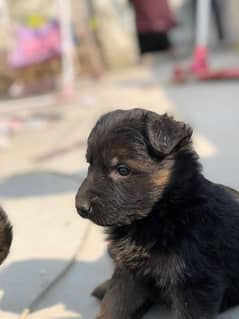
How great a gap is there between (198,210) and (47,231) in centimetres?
141

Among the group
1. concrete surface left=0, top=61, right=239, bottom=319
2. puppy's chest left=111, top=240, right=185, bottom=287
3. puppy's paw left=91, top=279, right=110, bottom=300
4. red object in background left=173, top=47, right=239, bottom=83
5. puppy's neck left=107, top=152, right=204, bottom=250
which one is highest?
puppy's neck left=107, top=152, right=204, bottom=250

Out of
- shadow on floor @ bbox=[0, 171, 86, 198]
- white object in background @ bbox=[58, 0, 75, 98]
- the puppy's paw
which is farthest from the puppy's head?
white object in background @ bbox=[58, 0, 75, 98]

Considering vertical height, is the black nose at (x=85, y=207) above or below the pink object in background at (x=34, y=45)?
above

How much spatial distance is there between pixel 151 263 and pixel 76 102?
4674 millimetres

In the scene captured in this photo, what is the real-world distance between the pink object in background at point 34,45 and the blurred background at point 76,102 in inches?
0.5

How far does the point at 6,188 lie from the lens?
15.2 feet

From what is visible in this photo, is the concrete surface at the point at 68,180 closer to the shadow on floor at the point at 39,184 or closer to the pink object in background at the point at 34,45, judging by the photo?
the shadow on floor at the point at 39,184

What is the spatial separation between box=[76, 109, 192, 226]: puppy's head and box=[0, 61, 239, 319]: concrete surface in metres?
0.65

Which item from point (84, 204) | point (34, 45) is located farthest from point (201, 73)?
point (84, 204)

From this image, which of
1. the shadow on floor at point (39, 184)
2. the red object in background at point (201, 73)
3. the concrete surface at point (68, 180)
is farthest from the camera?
the red object in background at point (201, 73)

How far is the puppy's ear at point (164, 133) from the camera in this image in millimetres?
2539

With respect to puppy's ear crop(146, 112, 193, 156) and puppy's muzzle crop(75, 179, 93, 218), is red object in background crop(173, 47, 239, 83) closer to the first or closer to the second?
puppy's ear crop(146, 112, 193, 156)

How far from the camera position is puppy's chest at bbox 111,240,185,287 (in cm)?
257

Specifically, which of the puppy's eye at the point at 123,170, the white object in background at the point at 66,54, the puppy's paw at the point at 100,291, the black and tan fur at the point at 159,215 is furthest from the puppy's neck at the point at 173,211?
the white object in background at the point at 66,54
